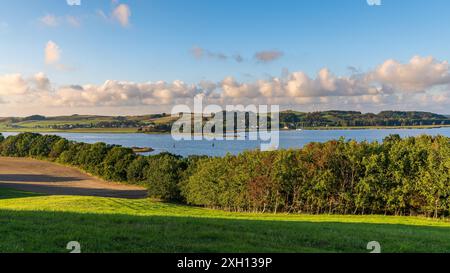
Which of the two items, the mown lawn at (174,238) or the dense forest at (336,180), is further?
the dense forest at (336,180)

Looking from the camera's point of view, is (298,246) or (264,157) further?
(264,157)

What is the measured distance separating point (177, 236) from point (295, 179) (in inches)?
1570

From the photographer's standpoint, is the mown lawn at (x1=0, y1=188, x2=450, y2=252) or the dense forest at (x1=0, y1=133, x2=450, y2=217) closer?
the mown lawn at (x1=0, y1=188, x2=450, y2=252)

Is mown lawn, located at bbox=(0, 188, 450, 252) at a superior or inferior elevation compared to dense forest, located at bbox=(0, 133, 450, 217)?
superior

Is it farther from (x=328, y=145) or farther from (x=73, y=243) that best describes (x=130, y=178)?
(x=73, y=243)

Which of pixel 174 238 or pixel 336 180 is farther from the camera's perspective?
pixel 336 180

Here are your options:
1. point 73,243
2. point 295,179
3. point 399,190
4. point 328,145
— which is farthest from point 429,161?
point 73,243

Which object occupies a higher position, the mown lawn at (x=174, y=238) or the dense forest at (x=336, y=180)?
the mown lawn at (x=174, y=238)

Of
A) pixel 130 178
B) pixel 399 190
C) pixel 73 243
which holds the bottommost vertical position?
pixel 130 178

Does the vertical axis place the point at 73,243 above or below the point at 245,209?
above

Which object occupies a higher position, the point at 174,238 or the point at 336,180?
the point at 174,238

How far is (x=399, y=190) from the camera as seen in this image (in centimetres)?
Answer: 4750

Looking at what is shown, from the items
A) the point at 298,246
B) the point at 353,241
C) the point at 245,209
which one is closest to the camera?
the point at 298,246
